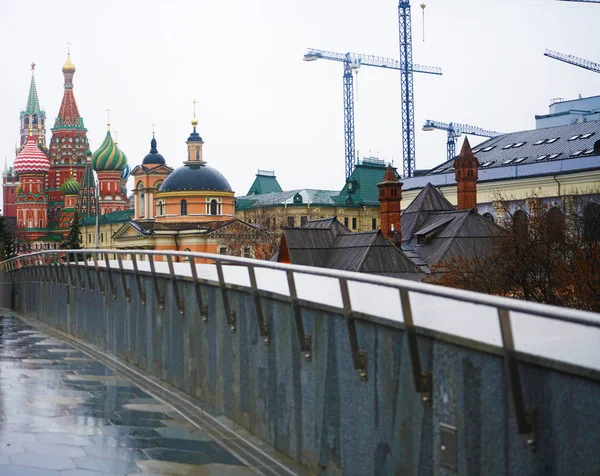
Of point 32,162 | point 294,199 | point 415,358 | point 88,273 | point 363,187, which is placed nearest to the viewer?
point 415,358

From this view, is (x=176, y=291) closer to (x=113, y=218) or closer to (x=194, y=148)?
(x=194, y=148)

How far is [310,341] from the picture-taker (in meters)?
7.46

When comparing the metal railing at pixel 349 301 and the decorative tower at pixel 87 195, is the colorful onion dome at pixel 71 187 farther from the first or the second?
the metal railing at pixel 349 301

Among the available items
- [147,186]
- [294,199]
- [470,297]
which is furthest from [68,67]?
[470,297]

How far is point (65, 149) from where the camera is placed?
18125cm

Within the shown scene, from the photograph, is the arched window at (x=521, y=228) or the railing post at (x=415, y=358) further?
the arched window at (x=521, y=228)

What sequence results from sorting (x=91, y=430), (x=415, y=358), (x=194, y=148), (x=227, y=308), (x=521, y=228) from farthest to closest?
(x=194, y=148) → (x=521, y=228) → (x=227, y=308) → (x=91, y=430) → (x=415, y=358)

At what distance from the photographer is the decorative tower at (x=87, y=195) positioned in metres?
164

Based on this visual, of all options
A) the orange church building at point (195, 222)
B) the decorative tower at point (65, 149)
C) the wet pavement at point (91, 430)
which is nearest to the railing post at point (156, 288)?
the wet pavement at point (91, 430)

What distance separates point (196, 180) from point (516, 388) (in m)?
111

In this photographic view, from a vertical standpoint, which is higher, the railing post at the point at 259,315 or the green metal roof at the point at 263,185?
the green metal roof at the point at 263,185

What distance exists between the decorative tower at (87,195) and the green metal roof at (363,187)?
49.9m

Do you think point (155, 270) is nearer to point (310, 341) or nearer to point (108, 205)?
point (310, 341)

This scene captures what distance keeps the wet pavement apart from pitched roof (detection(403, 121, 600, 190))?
72.6 meters
